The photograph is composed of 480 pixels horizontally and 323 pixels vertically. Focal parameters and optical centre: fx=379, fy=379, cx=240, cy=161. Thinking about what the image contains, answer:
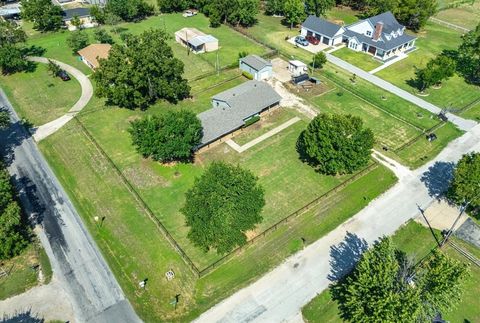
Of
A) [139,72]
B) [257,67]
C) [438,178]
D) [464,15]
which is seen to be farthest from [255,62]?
[464,15]

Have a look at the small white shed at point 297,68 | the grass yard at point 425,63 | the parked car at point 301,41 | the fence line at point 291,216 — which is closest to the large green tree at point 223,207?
the fence line at point 291,216

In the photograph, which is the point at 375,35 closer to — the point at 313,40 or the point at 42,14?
the point at 313,40

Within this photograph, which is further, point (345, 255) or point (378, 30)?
point (378, 30)

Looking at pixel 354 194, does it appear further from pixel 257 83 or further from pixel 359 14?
pixel 359 14

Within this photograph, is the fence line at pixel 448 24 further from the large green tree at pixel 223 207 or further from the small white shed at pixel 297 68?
the large green tree at pixel 223 207

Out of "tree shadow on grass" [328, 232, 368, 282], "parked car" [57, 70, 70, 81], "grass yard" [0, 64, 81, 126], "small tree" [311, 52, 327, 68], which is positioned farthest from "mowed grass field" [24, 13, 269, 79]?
"tree shadow on grass" [328, 232, 368, 282]

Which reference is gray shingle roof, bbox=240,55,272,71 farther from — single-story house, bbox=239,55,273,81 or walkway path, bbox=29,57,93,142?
walkway path, bbox=29,57,93,142

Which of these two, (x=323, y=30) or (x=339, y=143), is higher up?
(x=339, y=143)

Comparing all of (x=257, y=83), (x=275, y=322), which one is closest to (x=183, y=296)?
(x=275, y=322)
